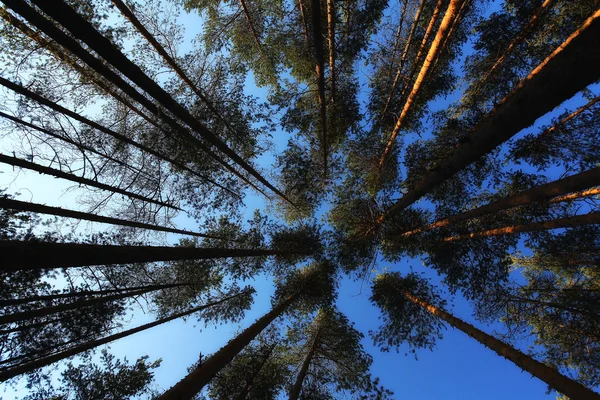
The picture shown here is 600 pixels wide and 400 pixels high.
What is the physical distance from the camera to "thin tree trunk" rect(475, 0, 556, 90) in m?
6.79

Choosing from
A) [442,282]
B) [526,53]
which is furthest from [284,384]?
[526,53]

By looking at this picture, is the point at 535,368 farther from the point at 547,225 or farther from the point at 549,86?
the point at 549,86

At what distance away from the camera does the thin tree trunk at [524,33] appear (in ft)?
22.3

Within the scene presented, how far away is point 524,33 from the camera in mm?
7355

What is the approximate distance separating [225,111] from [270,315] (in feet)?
22.6

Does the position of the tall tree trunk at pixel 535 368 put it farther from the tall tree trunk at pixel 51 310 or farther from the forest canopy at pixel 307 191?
the tall tree trunk at pixel 51 310

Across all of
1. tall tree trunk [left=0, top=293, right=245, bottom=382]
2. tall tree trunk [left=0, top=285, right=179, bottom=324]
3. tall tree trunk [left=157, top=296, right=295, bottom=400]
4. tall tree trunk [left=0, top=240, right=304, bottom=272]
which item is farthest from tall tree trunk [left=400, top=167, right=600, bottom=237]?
tall tree trunk [left=0, top=293, right=245, bottom=382]

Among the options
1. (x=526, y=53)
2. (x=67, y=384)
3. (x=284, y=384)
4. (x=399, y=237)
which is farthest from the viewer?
(x=399, y=237)

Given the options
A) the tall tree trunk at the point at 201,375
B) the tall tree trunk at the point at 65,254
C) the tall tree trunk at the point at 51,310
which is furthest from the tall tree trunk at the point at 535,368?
the tall tree trunk at the point at 51,310

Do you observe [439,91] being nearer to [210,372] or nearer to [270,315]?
[270,315]

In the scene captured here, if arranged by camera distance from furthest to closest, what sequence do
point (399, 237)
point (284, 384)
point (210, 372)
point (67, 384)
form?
point (399, 237) < point (284, 384) < point (67, 384) < point (210, 372)

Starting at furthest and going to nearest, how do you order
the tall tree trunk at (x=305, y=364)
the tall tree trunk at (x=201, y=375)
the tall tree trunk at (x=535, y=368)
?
the tall tree trunk at (x=305, y=364) < the tall tree trunk at (x=535, y=368) < the tall tree trunk at (x=201, y=375)

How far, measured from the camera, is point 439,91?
32.9ft

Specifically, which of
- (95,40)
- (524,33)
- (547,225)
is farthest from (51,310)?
(524,33)
